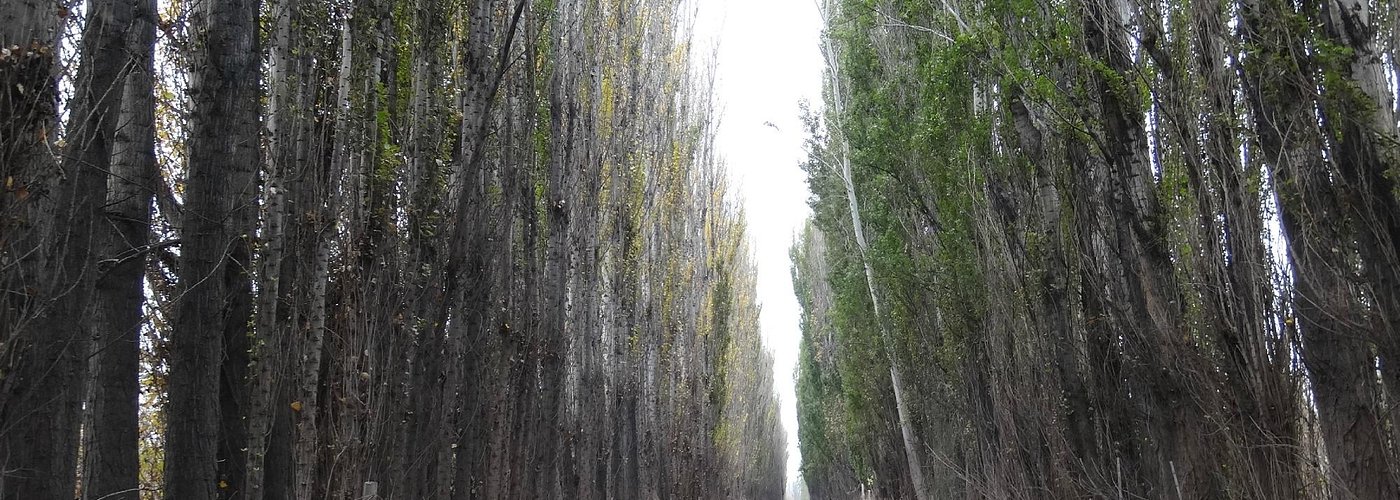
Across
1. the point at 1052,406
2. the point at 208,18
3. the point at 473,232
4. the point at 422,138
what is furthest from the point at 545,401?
the point at 208,18

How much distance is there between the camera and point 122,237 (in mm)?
4855

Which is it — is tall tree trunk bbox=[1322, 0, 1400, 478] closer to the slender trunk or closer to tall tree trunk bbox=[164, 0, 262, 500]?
the slender trunk

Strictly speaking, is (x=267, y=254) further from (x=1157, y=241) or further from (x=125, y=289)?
(x=1157, y=241)

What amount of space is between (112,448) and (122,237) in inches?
39.6

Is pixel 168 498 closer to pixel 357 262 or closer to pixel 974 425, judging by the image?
pixel 357 262

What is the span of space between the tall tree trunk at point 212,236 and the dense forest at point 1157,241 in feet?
14.6

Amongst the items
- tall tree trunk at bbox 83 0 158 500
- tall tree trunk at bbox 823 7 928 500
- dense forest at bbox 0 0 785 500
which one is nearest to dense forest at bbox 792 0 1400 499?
tall tree trunk at bbox 823 7 928 500

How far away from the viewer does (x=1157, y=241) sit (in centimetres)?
584

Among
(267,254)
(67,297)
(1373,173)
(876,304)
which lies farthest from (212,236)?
(876,304)

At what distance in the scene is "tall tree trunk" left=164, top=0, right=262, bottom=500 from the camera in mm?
4230

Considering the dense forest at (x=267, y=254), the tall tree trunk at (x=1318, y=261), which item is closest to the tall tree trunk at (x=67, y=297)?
the dense forest at (x=267, y=254)

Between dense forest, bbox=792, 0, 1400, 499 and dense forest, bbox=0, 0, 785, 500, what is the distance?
3.68 meters

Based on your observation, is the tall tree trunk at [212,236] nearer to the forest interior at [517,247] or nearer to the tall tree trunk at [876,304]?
the forest interior at [517,247]

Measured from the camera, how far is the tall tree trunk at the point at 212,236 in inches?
167
